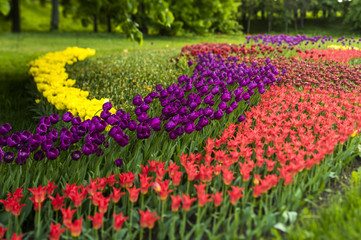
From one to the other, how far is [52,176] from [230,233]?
6.11ft

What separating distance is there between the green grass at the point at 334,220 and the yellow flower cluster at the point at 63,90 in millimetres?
2715

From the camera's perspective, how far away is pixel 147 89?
6.91m

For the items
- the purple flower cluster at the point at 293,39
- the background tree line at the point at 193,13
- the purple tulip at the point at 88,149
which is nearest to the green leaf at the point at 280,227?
the purple tulip at the point at 88,149

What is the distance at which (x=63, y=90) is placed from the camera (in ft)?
18.4

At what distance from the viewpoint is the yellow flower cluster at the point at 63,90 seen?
4.64 metres

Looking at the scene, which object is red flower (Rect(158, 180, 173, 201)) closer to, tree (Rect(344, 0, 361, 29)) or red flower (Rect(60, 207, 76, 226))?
red flower (Rect(60, 207, 76, 226))

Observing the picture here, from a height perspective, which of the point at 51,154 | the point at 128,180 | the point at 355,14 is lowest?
the point at 128,180

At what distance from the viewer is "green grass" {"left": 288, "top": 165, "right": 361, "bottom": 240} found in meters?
2.48

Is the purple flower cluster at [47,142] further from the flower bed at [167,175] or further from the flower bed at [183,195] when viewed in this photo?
the flower bed at [183,195]

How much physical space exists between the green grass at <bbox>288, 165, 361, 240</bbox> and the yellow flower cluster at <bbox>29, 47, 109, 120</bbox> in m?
2.72

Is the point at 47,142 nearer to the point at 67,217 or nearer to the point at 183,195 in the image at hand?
the point at 67,217

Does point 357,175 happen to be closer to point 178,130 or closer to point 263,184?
point 263,184

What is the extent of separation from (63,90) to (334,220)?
4.36 meters

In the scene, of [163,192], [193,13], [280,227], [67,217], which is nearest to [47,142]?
[67,217]
